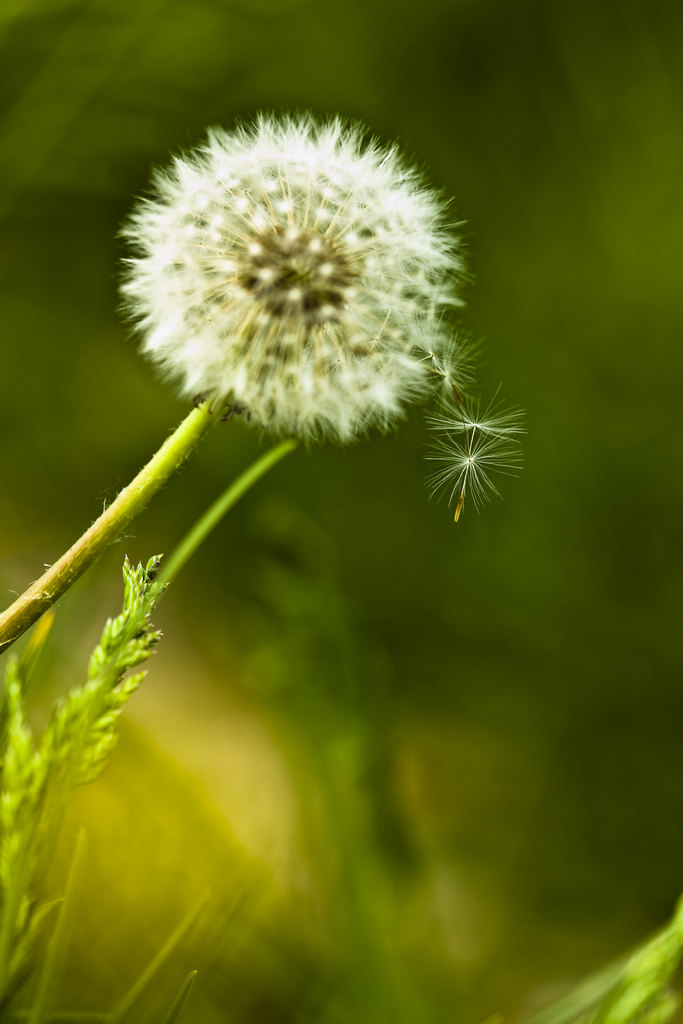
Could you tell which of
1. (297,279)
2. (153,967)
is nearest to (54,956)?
(153,967)

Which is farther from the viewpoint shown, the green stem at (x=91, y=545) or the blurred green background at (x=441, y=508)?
the blurred green background at (x=441, y=508)

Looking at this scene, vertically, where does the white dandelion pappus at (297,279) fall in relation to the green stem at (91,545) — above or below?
above

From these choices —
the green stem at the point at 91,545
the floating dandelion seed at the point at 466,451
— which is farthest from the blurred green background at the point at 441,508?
the green stem at the point at 91,545

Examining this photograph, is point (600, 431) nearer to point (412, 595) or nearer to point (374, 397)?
point (412, 595)

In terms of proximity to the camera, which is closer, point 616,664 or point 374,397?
point 374,397

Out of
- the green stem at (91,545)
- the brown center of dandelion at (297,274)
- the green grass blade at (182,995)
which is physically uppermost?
the brown center of dandelion at (297,274)

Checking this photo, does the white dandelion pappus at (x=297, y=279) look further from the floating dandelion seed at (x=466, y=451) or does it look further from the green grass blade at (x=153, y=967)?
the green grass blade at (x=153, y=967)

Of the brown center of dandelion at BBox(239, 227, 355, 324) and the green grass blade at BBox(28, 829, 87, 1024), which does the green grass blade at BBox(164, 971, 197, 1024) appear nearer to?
the green grass blade at BBox(28, 829, 87, 1024)

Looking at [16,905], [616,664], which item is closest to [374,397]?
[16,905]
